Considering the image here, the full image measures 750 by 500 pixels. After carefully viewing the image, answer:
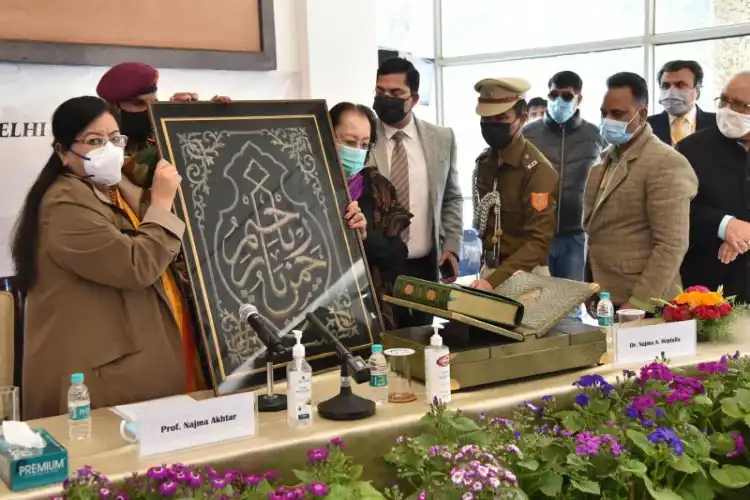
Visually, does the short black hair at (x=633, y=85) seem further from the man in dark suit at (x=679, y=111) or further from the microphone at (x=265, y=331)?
the microphone at (x=265, y=331)

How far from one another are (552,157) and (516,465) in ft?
10.4

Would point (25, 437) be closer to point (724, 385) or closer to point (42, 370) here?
point (42, 370)

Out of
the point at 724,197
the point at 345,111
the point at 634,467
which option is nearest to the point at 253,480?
the point at 634,467

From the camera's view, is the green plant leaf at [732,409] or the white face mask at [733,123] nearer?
the green plant leaf at [732,409]

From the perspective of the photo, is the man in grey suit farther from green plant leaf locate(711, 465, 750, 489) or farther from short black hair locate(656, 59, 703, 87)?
short black hair locate(656, 59, 703, 87)

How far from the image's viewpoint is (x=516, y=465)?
1547 millimetres

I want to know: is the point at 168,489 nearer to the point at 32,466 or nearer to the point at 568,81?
the point at 32,466

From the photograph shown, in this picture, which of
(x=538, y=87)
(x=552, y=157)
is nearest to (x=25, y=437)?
(x=552, y=157)

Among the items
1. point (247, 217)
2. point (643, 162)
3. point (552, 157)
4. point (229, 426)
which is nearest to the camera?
point (229, 426)

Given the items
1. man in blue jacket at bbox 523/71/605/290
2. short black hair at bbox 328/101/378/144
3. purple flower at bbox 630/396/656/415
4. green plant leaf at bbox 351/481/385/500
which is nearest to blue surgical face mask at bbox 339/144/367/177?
short black hair at bbox 328/101/378/144

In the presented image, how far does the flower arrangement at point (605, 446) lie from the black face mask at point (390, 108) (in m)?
1.51

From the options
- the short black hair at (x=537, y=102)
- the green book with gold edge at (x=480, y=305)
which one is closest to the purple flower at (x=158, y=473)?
the green book with gold edge at (x=480, y=305)

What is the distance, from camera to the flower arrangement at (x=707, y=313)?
2334mm

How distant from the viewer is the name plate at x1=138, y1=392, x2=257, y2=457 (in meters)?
1.55
